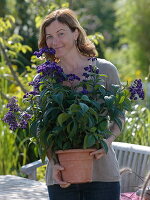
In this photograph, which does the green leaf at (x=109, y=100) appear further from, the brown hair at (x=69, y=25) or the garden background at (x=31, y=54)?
the brown hair at (x=69, y=25)

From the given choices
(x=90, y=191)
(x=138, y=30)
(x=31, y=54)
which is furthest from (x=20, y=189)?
(x=138, y=30)

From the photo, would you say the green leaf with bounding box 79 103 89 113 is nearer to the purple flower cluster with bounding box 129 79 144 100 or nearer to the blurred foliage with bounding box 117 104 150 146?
the purple flower cluster with bounding box 129 79 144 100

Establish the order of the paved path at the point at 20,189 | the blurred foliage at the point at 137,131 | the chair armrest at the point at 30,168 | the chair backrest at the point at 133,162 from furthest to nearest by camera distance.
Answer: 1. the blurred foliage at the point at 137,131
2. the chair armrest at the point at 30,168
3. the chair backrest at the point at 133,162
4. the paved path at the point at 20,189

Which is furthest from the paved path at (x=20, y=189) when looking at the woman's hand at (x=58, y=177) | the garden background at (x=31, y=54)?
the woman's hand at (x=58, y=177)

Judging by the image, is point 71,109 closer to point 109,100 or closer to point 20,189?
point 109,100

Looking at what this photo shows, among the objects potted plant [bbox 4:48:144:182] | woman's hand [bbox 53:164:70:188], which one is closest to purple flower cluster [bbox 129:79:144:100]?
potted plant [bbox 4:48:144:182]

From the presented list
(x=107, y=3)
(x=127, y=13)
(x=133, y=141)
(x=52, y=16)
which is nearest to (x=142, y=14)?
(x=127, y=13)

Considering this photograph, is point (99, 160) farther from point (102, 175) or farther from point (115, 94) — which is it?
point (115, 94)

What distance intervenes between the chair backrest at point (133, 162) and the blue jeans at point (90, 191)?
1.36 metres

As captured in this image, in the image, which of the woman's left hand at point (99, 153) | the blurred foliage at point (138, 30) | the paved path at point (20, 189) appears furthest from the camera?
the blurred foliage at point (138, 30)

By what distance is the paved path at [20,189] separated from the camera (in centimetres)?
336

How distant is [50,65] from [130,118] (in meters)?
2.41

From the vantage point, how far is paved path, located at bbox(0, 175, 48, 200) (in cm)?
336

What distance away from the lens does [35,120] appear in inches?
89.4
